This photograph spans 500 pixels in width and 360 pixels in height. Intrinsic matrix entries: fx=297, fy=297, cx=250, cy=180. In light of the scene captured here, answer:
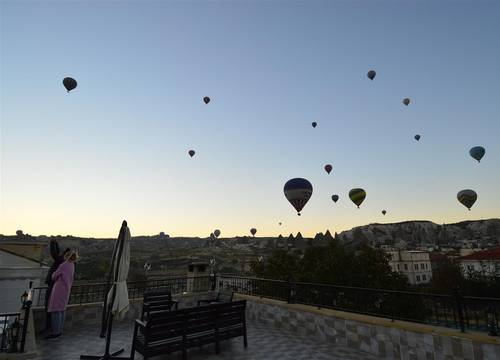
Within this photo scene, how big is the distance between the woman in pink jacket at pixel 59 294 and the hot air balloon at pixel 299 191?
1472cm

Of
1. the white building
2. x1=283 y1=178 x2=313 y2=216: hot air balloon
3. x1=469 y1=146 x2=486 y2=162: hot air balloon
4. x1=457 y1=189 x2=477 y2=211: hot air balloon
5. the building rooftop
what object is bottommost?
the white building

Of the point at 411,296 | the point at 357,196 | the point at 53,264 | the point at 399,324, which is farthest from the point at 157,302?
the point at 357,196

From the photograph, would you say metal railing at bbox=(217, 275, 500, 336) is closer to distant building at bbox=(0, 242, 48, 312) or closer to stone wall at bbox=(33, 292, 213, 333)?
stone wall at bbox=(33, 292, 213, 333)

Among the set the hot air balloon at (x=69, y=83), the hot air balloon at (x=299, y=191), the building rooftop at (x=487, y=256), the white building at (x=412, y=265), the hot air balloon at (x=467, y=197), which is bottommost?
the white building at (x=412, y=265)

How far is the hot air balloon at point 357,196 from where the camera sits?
91.5 feet

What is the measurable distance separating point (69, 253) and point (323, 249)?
41.9 metres

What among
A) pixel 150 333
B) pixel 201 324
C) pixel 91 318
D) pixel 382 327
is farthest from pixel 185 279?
pixel 382 327

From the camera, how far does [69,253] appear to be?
8258mm

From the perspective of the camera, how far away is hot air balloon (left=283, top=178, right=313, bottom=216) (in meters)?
20.3

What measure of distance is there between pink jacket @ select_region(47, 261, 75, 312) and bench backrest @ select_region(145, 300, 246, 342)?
12.5ft

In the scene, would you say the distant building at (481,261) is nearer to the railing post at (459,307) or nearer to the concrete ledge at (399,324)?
the concrete ledge at (399,324)

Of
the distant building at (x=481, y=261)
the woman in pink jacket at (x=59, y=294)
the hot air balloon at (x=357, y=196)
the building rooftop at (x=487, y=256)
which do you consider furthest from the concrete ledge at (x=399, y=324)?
the building rooftop at (x=487, y=256)

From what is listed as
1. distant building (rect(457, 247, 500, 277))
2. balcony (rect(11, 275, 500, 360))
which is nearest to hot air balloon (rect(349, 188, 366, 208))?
balcony (rect(11, 275, 500, 360))

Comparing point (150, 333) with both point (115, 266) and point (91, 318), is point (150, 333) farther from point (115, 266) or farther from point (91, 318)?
point (91, 318)
